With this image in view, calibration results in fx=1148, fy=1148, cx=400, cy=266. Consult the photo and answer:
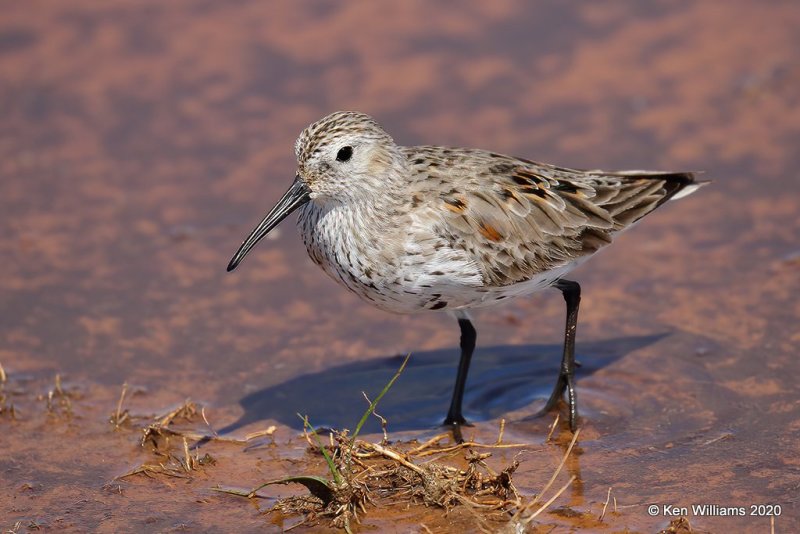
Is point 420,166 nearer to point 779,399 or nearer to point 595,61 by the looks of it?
point 779,399

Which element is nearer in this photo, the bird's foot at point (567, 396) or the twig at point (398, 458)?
the twig at point (398, 458)

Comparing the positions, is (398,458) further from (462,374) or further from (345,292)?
(345,292)

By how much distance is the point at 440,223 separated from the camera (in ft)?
27.3

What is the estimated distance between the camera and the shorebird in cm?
818

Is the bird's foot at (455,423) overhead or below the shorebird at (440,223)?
below

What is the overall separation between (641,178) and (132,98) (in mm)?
7113

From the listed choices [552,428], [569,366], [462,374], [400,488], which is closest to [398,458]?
[400,488]

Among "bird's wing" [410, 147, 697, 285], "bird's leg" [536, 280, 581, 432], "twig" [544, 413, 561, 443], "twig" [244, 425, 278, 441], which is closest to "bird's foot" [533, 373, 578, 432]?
"bird's leg" [536, 280, 581, 432]

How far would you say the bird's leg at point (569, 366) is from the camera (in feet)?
28.5

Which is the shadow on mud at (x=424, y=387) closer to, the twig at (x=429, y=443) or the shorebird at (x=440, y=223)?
the shorebird at (x=440, y=223)

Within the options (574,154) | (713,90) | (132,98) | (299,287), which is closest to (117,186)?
(132,98)

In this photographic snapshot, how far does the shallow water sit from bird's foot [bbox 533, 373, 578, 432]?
0.49 feet

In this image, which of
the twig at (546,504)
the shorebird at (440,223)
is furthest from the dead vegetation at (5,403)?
the twig at (546,504)

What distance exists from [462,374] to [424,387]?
0.69 meters
